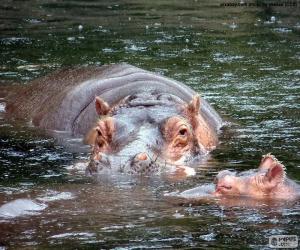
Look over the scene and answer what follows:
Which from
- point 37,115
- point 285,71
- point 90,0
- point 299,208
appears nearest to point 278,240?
point 299,208

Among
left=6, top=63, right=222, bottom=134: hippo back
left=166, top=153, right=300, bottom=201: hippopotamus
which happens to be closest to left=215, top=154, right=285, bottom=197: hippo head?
left=166, top=153, right=300, bottom=201: hippopotamus

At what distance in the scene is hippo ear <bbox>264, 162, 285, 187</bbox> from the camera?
6504 millimetres

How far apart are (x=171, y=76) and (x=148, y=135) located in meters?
5.69

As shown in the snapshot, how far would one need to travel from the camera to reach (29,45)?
56.4ft

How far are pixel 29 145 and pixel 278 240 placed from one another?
189 inches

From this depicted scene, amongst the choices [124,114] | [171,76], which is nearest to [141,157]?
[124,114]

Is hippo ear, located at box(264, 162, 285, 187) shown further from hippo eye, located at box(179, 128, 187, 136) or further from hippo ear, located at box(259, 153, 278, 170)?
hippo eye, located at box(179, 128, 187, 136)

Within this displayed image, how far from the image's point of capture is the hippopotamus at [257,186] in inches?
261

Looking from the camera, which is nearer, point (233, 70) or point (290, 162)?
point (290, 162)

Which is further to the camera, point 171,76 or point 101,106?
point 171,76

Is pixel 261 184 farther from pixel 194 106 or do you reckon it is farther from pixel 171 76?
pixel 171 76

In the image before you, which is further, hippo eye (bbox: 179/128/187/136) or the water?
hippo eye (bbox: 179/128/187/136)

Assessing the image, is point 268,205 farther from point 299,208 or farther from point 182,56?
point 182,56

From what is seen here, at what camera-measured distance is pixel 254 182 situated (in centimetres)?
673
